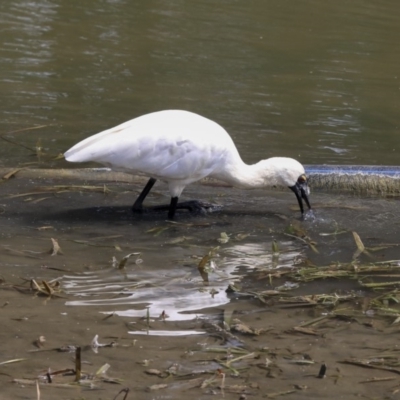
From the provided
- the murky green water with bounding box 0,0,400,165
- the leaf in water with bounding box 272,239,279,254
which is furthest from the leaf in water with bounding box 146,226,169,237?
the murky green water with bounding box 0,0,400,165

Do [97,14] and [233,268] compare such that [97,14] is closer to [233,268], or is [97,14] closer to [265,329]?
[233,268]

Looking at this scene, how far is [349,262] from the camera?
603 cm

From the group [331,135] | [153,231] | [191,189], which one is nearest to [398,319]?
[153,231]

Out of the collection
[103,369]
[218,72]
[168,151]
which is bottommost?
[218,72]

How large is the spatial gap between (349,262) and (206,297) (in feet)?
4.07

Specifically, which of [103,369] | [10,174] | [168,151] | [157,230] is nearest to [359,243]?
[157,230]

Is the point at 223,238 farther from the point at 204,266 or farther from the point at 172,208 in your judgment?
the point at 204,266

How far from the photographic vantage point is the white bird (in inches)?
267

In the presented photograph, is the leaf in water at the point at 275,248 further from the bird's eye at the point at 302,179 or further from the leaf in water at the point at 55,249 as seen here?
the leaf in water at the point at 55,249

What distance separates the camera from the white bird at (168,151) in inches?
267

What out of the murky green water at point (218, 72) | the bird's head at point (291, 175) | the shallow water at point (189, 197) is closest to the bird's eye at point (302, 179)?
the bird's head at point (291, 175)

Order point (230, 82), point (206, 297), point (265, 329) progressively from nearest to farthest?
point (265, 329) → point (206, 297) → point (230, 82)

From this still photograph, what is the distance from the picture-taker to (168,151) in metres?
6.85

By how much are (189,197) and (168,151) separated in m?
0.95
